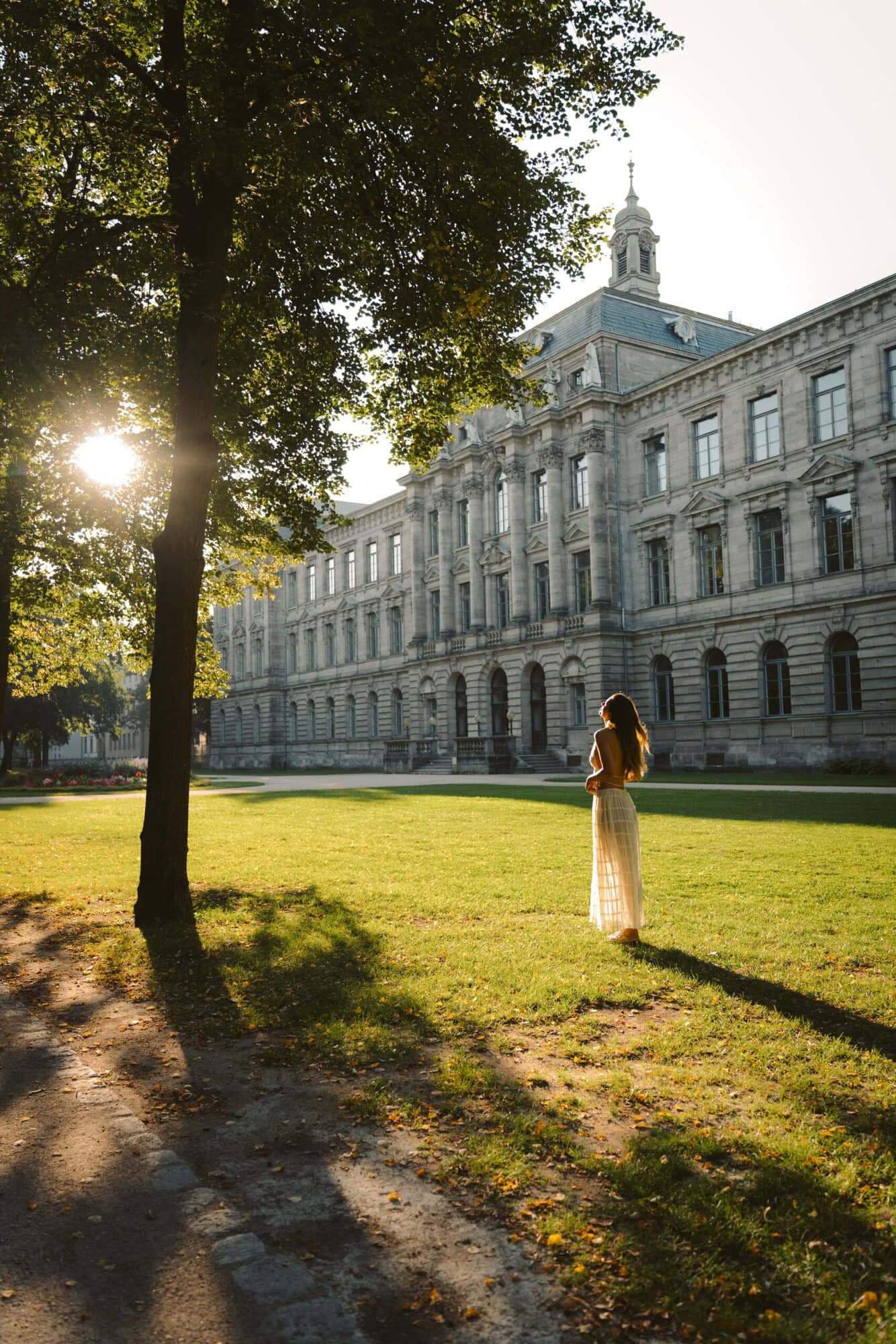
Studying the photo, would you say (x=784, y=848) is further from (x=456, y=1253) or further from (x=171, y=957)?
(x=456, y=1253)


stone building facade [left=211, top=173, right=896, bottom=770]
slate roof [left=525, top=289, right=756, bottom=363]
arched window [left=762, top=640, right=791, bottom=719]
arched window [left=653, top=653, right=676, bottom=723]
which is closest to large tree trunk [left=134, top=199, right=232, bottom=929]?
stone building facade [left=211, top=173, right=896, bottom=770]

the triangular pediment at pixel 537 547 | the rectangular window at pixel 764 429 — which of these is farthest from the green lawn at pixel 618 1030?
the triangular pediment at pixel 537 547

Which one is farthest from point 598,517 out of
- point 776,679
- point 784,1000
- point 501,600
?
point 784,1000

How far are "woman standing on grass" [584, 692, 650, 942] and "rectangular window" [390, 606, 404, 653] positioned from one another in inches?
2142

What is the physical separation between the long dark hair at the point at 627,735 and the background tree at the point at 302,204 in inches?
169

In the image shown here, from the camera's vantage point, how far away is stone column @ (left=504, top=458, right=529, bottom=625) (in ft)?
163

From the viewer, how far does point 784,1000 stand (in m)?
6.28

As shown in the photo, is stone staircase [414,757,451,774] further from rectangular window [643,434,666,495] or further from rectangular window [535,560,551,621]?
rectangular window [643,434,666,495]

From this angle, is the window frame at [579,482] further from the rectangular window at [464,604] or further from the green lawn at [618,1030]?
the green lawn at [618,1030]

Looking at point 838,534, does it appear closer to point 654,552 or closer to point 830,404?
point 830,404

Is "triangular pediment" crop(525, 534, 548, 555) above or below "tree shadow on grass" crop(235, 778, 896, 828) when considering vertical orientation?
above

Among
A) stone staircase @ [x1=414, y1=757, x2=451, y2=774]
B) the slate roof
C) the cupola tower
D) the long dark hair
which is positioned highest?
the cupola tower

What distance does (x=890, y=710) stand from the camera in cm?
3250

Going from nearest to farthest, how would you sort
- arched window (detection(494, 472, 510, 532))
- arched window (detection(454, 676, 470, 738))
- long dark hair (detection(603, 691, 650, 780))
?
long dark hair (detection(603, 691, 650, 780)) → arched window (detection(494, 472, 510, 532)) → arched window (detection(454, 676, 470, 738))
